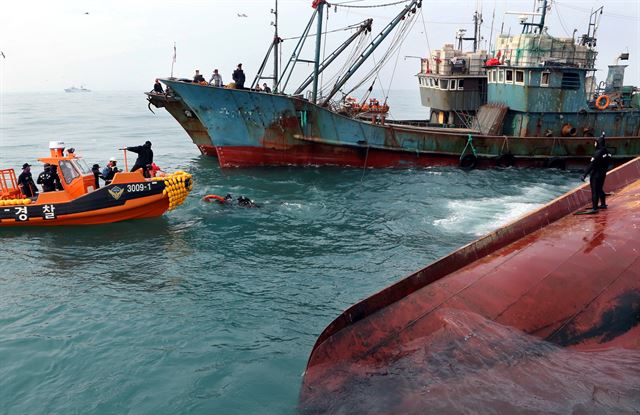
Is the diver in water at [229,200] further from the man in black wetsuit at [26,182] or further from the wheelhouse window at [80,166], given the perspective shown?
the man in black wetsuit at [26,182]

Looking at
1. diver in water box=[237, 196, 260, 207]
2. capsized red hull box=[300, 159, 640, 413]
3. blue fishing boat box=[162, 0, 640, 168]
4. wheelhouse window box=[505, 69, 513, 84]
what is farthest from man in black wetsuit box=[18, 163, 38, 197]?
wheelhouse window box=[505, 69, 513, 84]

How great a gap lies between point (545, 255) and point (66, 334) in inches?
386

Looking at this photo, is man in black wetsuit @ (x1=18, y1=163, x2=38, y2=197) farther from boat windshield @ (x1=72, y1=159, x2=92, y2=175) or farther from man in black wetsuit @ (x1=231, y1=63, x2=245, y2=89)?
man in black wetsuit @ (x1=231, y1=63, x2=245, y2=89)

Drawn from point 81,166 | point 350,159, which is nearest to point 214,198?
point 81,166

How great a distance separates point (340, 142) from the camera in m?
26.5

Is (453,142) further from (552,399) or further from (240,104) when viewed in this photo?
(552,399)

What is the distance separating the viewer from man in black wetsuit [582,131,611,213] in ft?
37.7

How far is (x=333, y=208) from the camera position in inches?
782

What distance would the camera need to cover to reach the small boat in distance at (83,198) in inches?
649

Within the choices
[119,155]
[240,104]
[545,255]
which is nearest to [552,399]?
[545,255]

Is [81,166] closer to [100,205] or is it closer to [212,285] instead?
[100,205]

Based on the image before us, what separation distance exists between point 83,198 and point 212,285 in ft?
22.5

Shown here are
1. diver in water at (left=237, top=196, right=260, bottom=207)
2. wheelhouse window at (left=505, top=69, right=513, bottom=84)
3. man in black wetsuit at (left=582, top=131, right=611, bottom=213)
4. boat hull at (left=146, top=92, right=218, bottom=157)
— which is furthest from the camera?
boat hull at (left=146, top=92, right=218, bottom=157)

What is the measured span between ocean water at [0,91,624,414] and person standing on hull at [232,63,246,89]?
5426mm
